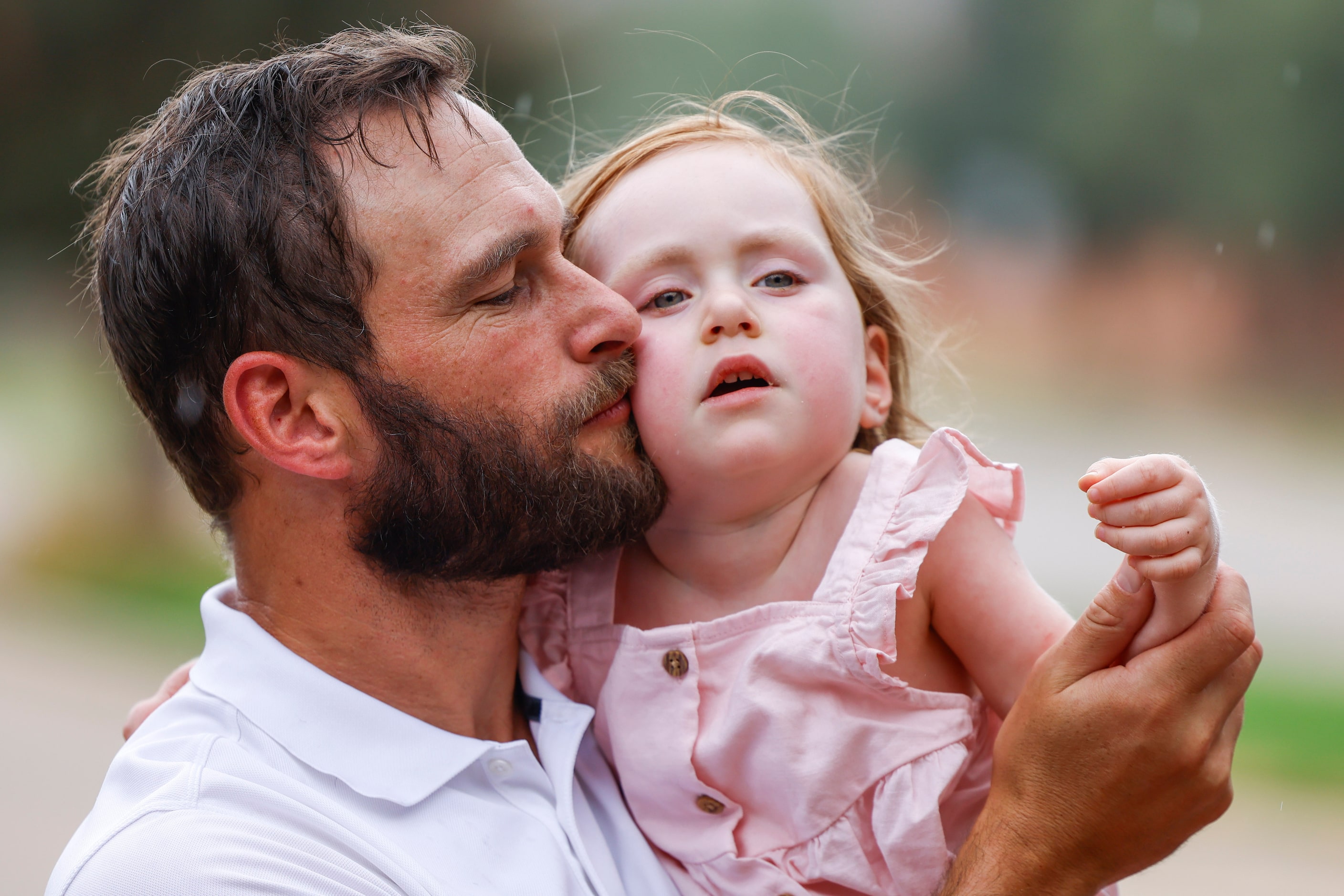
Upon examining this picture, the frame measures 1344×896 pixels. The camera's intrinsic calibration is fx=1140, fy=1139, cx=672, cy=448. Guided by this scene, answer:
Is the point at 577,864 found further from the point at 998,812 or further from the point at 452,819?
the point at 998,812

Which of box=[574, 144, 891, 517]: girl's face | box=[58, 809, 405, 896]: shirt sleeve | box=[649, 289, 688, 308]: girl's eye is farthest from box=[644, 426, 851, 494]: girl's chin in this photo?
box=[58, 809, 405, 896]: shirt sleeve

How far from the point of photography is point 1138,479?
51.3 inches

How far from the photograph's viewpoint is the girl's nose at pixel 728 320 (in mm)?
1729

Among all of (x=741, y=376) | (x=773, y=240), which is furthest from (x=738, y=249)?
(x=741, y=376)

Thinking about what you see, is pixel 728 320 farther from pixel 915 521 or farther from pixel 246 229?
pixel 246 229

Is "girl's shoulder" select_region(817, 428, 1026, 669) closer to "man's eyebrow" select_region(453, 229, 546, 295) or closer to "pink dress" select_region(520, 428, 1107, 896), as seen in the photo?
"pink dress" select_region(520, 428, 1107, 896)

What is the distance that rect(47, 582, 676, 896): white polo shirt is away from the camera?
1.41 meters

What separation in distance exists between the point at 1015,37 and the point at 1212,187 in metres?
2.34

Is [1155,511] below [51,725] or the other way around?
the other way around

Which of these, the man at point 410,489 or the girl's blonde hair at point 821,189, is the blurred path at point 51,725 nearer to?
the man at point 410,489

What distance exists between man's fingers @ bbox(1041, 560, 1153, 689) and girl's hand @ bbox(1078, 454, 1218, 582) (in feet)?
0.30

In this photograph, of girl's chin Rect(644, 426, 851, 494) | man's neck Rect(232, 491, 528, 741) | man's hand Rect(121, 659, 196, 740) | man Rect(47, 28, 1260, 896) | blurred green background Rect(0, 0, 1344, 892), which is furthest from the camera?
blurred green background Rect(0, 0, 1344, 892)

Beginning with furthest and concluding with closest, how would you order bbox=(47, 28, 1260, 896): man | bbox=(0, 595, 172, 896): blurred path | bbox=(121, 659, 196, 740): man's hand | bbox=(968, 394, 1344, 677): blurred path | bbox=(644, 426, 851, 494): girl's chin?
bbox=(968, 394, 1344, 677): blurred path
bbox=(0, 595, 172, 896): blurred path
bbox=(121, 659, 196, 740): man's hand
bbox=(644, 426, 851, 494): girl's chin
bbox=(47, 28, 1260, 896): man

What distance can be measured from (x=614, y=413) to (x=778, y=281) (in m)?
0.34
